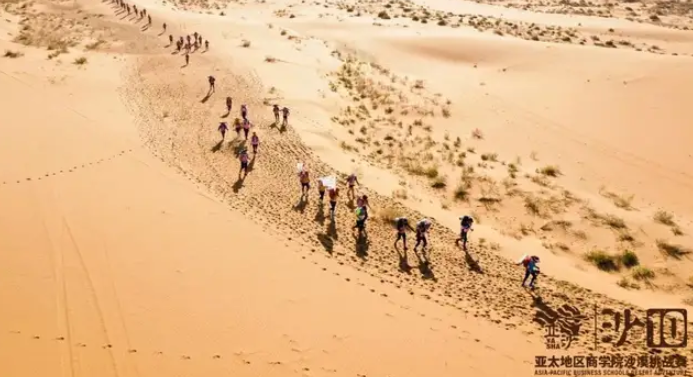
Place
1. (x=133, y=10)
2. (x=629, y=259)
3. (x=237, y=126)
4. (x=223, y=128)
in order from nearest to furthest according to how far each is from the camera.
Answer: (x=629, y=259) < (x=223, y=128) < (x=237, y=126) < (x=133, y=10)

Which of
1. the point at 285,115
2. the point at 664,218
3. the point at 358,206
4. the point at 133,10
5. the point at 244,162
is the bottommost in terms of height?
the point at 664,218

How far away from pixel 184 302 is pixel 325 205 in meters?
6.20

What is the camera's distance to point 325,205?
17.0 m

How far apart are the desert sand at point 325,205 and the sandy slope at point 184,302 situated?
0.06 metres

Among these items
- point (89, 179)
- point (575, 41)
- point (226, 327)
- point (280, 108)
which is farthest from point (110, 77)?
point (575, 41)

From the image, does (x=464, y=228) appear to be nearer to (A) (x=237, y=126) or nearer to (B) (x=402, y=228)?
(B) (x=402, y=228)

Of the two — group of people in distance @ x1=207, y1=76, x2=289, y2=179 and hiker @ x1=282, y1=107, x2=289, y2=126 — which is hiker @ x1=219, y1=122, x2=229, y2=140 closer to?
group of people in distance @ x1=207, y1=76, x2=289, y2=179

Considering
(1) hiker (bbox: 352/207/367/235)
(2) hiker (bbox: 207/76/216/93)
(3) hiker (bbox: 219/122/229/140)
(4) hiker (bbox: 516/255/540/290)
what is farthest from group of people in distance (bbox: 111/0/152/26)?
(4) hiker (bbox: 516/255/540/290)

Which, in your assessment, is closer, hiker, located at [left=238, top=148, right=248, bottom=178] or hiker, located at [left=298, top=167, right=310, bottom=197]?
hiker, located at [left=298, top=167, right=310, bottom=197]

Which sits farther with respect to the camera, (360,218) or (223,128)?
(223,128)

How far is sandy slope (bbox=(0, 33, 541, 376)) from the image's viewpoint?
34.4ft

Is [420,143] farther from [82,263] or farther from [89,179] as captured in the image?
[82,263]

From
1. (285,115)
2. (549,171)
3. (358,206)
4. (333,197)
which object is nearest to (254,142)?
(285,115)

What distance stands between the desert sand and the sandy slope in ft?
0.18
